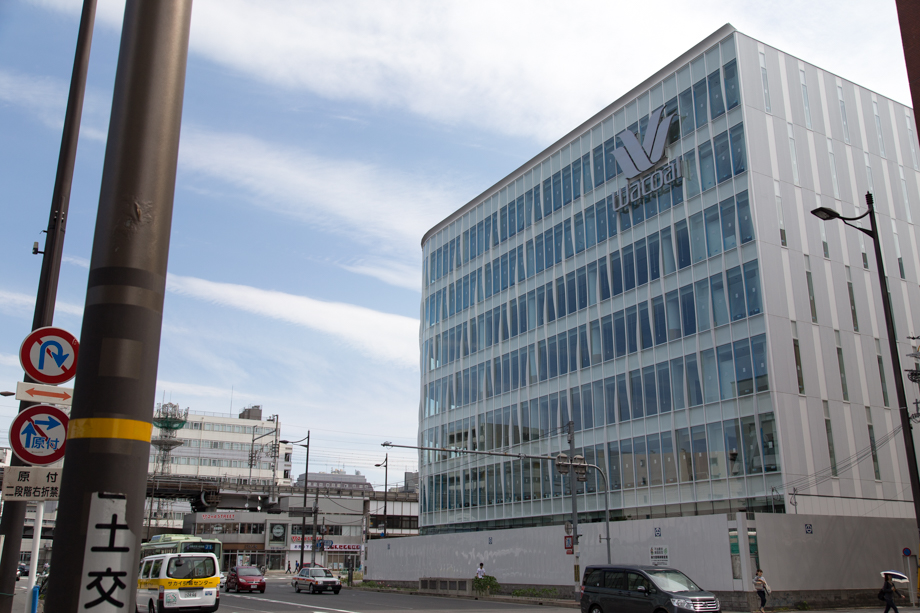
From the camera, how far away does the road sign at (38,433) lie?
7.82 m

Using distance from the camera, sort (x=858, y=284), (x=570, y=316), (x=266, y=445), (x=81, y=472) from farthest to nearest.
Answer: (x=266, y=445)
(x=570, y=316)
(x=858, y=284)
(x=81, y=472)

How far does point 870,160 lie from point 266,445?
101887 mm

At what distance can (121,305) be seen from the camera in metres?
3.20

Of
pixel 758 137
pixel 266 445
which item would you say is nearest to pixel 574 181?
pixel 758 137

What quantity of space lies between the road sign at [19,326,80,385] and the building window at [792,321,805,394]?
33.9 metres

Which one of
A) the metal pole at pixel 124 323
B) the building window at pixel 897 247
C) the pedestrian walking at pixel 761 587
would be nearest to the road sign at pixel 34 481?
the metal pole at pixel 124 323

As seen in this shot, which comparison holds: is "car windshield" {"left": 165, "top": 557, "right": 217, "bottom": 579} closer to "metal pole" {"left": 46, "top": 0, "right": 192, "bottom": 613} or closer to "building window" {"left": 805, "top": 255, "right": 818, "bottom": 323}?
"metal pole" {"left": 46, "top": 0, "right": 192, "bottom": 613}

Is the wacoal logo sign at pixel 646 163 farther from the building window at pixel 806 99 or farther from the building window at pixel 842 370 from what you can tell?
the building window at pixel 842 370

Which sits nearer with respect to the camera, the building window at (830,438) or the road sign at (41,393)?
the road sign at (41,393)

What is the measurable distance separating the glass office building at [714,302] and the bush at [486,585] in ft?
18.9

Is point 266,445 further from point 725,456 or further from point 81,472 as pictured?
point 81,472

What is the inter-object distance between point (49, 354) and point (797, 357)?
113 ft

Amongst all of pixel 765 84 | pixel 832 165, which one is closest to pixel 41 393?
pixel 765 84

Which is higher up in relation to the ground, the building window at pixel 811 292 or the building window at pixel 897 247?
the building window at pixel 897 247
